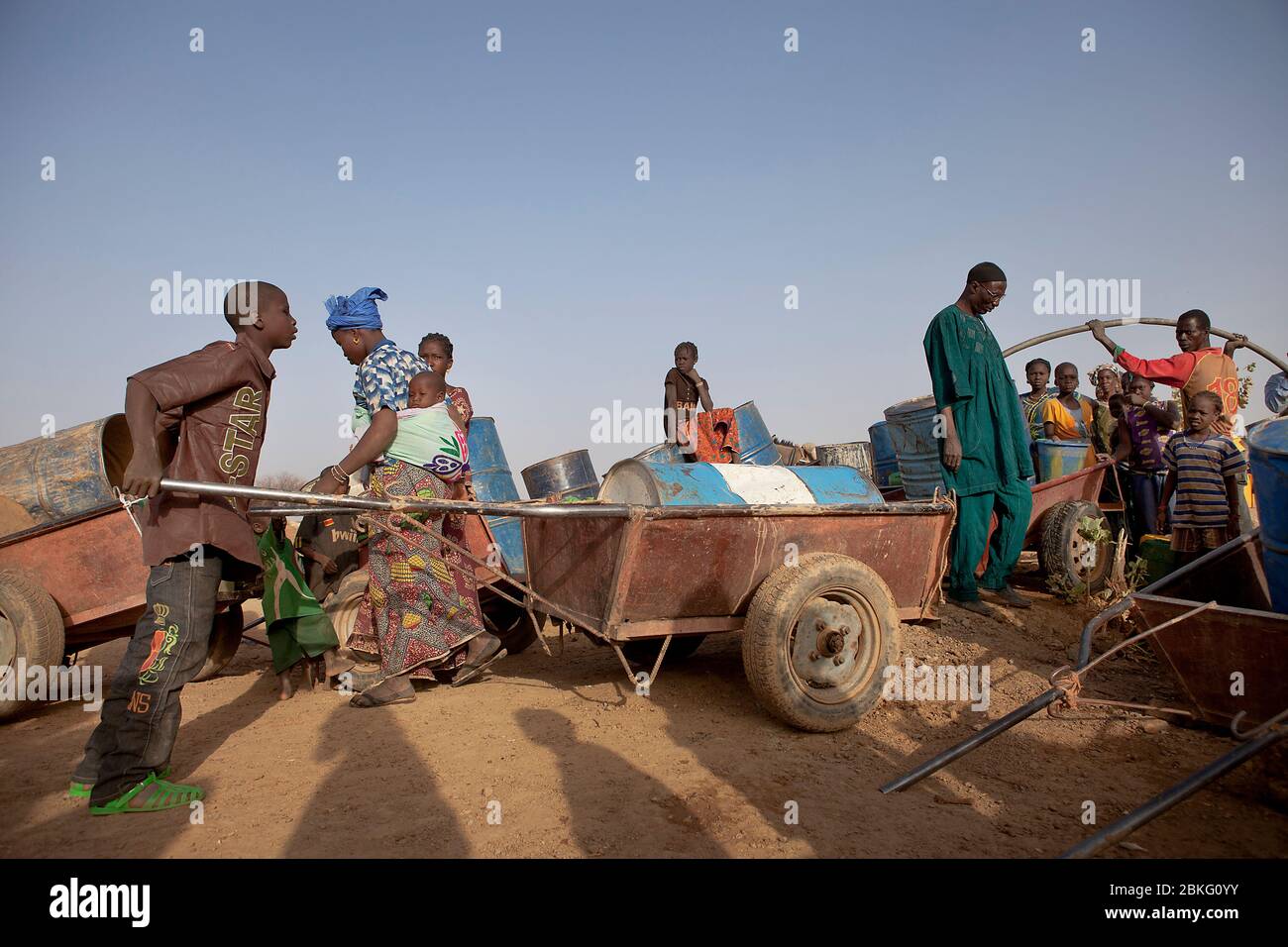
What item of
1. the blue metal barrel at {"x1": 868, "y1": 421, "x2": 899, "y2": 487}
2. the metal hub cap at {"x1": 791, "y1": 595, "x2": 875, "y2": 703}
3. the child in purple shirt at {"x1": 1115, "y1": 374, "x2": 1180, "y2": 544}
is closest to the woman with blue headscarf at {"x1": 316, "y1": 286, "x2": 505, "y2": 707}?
the metal hub cap at {"x1": 791, "y1": 595, "x2": 875, "y2": 703}

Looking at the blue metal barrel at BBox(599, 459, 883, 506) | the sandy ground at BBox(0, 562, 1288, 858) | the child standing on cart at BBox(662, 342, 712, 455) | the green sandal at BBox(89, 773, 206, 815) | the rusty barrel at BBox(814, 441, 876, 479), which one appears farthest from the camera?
the rusty barrel at BBox(814, 441, 876, 479)

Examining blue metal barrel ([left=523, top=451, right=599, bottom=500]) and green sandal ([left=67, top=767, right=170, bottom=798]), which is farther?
blue metal barrel ([left=523, top=451, right=599, bottom=500])

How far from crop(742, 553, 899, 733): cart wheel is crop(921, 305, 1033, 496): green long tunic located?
215 cm

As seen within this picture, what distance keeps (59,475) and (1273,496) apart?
258 inches

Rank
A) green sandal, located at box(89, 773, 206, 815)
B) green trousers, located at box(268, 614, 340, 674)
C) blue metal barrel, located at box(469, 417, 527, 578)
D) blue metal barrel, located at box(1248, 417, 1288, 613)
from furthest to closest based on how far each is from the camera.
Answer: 1. blue metal barrel, located at box(469, 417, 527, 578)
2. green trousers, located at box(268, 614, 340, 674)
3. blue metal barrel, located at box(1248, 417, 1288, 613)
4. green sandal, located at box(89, 773, 206, 815)

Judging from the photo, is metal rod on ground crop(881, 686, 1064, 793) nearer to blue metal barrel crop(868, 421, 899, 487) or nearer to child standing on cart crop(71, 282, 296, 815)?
child standing on cart crop(71, 282, 296, 815)

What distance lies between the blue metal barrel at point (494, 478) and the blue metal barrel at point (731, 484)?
177 centimetres

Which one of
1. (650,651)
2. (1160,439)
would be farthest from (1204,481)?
(650,651)

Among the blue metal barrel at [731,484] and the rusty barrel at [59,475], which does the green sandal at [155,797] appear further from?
the rusty barrel at [59,475]

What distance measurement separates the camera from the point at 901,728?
11.9 ft

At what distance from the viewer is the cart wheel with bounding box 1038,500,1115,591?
602cm

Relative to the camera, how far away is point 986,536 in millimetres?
5367

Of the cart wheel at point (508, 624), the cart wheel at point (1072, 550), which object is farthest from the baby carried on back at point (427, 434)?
the cart wheel at point (1072, 550)
